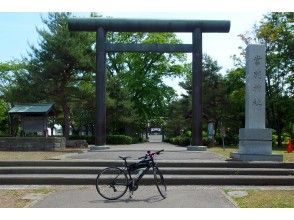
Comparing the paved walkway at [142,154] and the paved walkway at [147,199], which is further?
the paved walkway at [142,154]

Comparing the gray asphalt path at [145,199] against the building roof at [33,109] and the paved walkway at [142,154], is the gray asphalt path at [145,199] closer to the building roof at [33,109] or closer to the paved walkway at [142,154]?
the paved walkway at [142,154]

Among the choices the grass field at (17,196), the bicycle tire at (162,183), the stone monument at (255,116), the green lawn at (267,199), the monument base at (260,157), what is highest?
the stone monument at (255,116)

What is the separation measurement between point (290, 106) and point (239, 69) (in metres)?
5.89

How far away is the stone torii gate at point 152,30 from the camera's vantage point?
68.5ft

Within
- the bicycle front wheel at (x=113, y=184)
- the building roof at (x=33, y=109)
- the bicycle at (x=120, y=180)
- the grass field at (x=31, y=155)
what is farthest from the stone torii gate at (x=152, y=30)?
the bicycle front wheel at (x=113, y=184)

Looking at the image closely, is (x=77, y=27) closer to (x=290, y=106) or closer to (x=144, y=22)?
(x=144, y=22)

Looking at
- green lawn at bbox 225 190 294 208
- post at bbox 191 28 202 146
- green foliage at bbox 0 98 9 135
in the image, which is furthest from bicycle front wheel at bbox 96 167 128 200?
green foliage at bbox 0 98 9 135

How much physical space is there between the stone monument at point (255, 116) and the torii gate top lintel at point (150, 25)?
5850 mm

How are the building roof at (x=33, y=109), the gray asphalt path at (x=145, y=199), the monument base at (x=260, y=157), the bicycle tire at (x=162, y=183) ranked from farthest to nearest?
the building roof at (x=33, y=109) → the monument base at (x=260, y=157) → the bicycle tire at (x=162, y=183) → the gray asphalt path at (x=145, y=199)

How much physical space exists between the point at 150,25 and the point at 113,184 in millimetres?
13318

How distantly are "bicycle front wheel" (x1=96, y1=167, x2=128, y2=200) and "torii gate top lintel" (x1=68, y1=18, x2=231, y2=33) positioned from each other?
1290 centimetres

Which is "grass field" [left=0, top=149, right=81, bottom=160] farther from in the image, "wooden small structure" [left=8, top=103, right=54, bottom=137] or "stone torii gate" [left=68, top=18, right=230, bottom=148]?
"wooden small structure" [left=8, top=103, right=54, bottom=137]

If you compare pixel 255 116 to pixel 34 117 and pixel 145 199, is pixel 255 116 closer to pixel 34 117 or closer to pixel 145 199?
pixel 145 199

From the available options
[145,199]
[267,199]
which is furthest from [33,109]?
[267,199]
